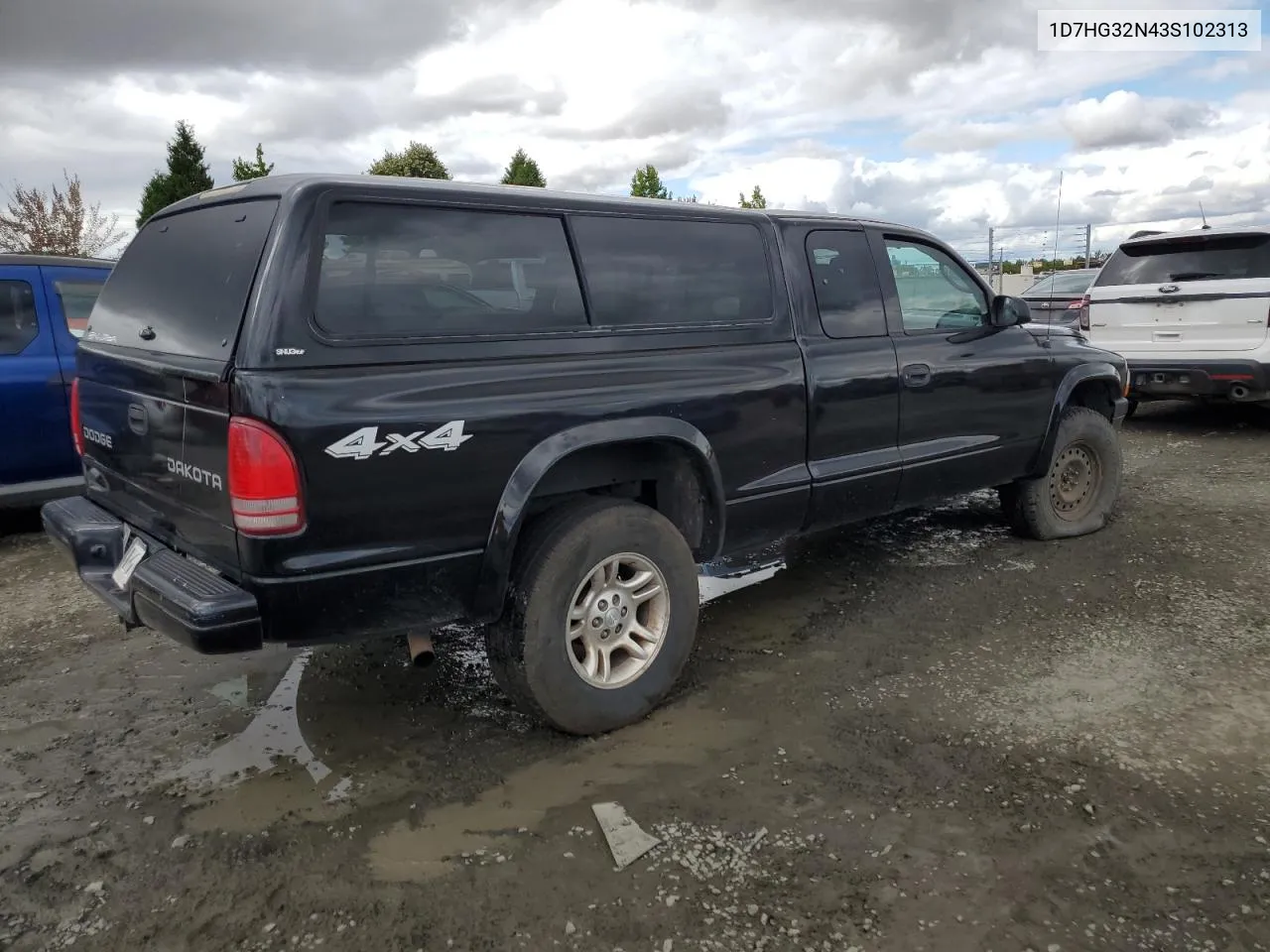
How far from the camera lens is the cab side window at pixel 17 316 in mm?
5575

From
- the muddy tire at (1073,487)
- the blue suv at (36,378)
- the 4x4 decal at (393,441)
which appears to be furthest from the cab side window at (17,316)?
the muddy tire at (1073,487)

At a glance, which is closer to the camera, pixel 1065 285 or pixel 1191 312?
pixel 1191 312

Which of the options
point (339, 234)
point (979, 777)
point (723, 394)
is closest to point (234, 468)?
point (339, 234)

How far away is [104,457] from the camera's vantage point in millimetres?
3428

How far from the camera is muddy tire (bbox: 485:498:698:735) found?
312cm

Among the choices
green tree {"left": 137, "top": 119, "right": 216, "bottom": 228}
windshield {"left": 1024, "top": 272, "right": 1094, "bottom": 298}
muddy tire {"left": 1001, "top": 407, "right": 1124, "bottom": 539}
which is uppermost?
green tree {"left": 137, "top": 119, "right": 216, "bottom": 228}

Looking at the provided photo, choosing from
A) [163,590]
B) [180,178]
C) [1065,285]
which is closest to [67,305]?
[163,590]

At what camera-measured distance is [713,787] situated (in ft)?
9.81

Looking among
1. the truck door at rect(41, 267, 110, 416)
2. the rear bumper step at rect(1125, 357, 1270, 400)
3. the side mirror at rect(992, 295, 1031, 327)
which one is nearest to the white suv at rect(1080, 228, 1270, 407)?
the rear bumper step at rect(1125, 357, 1270, 400)

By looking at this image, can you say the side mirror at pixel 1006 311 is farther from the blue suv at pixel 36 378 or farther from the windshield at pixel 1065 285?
the windshield at pixel 1065 285

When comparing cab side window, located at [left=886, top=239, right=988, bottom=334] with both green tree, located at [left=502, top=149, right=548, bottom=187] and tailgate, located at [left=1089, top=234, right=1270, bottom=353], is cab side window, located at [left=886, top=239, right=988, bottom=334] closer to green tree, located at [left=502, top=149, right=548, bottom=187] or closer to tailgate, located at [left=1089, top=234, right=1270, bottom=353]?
tailgate, located at [left=1089, top=234, right=1270, bottom=353]

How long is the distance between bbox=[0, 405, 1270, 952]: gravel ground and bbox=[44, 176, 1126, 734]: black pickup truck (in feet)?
1.65

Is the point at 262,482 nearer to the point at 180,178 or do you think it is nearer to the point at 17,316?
the point at 17,316

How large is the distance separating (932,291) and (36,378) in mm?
5069
